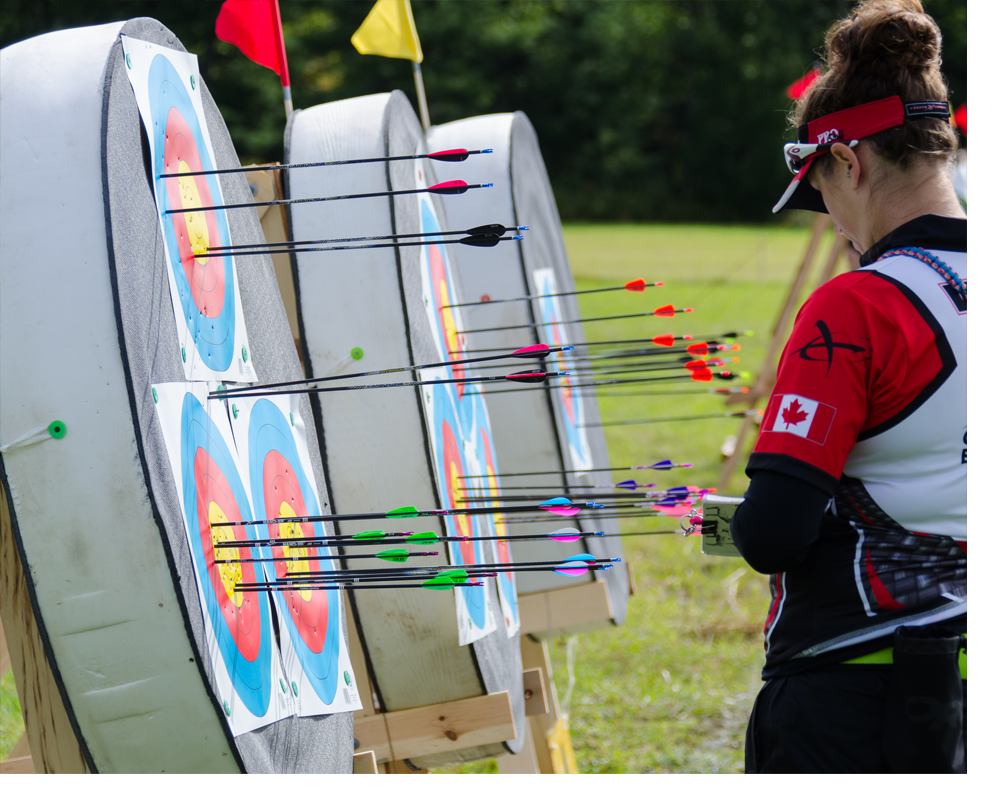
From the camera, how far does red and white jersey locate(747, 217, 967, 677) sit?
93 cm

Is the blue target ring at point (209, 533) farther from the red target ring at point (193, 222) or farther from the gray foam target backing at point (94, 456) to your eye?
the red target ring at point (193, 222)

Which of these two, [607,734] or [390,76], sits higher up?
[390,76]

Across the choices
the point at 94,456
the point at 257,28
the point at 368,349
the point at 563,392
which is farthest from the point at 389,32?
the point at 94,456

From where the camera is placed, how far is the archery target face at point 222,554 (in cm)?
84

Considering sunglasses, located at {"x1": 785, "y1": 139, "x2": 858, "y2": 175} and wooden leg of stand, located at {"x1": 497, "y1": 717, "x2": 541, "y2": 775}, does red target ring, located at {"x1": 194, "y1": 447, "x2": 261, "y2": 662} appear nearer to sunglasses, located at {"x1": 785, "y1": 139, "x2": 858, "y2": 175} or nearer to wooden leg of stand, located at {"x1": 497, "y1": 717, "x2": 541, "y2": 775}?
sunglasses, located at {"x1": 785, "y1": 139, "x2": 858, "y2": 175}

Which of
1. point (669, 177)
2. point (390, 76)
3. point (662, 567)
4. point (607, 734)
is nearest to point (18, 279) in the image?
point (607, 734)

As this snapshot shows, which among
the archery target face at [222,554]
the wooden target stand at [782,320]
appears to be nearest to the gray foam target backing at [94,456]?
the archery target face at [222,554]

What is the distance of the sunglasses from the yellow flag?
42.0 inches

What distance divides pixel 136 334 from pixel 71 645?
0.82 feet

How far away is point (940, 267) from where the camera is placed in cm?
98

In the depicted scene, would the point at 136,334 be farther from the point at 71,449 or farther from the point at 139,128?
the point at 139,128

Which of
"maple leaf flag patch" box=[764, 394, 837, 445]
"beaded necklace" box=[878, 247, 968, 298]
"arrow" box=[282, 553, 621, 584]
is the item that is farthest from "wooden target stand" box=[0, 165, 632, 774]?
"beaded necklace" box=[878, 247, 968, 298]

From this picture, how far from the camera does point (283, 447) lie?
1.17 m
